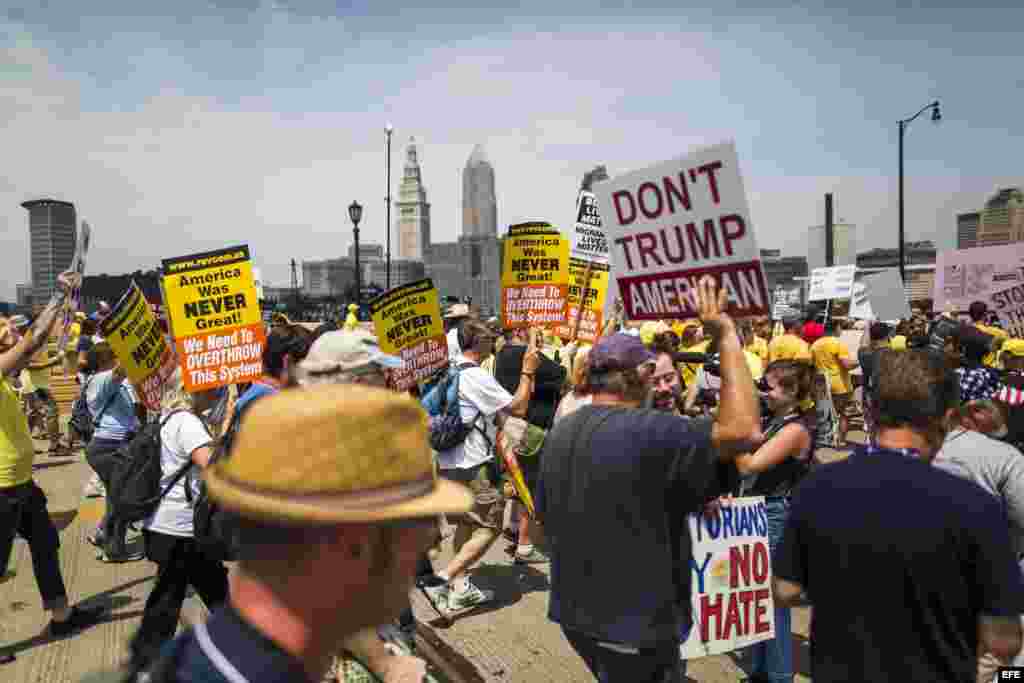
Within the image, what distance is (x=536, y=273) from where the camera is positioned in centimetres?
748

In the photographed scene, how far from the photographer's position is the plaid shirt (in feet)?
Result: 18.4

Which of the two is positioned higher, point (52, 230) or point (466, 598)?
point (52, 230)

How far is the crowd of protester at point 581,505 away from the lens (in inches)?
47.3

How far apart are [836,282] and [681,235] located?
14.0m

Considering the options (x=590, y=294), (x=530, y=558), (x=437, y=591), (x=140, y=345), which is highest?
(x=590, y=294)

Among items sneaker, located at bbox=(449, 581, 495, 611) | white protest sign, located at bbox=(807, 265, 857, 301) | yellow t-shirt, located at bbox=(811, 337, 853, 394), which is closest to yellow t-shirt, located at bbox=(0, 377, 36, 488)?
sneaker, located at bbox=(449, 581, 495, 611)

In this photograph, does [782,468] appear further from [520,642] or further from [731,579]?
[520,642]

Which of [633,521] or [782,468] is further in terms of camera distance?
[782,468]

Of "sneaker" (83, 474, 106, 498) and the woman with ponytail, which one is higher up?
the woman with ponytail

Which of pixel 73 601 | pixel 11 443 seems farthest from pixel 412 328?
pixel 73 601

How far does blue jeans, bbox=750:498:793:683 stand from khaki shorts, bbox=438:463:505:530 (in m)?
2.09

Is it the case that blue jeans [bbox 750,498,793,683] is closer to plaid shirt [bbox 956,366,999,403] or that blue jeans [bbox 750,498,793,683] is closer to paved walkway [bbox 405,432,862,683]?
paved walkway [bbox 405,432,862,683]

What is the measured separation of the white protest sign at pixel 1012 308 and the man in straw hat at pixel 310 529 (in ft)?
29.3

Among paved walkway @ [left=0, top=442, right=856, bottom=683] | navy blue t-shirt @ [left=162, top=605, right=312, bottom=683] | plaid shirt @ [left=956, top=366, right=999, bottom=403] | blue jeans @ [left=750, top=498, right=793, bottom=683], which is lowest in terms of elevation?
paved walkway @ [left=0, top=442, right=856, bottom=683]
